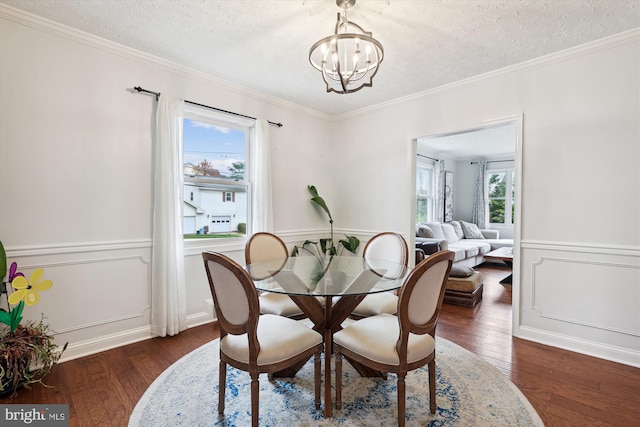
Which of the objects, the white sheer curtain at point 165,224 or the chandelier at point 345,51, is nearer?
the chandelier at point 345,51

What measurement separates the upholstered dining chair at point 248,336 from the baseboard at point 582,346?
7.23 feet

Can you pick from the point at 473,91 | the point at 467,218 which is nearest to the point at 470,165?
the point at 467,218

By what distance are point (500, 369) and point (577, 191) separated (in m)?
1.63

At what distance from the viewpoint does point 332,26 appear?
91.4 inches

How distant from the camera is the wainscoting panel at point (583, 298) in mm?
2457

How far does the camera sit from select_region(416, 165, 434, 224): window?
7.08 meters

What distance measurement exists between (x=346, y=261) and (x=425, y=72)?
2013 millimetres

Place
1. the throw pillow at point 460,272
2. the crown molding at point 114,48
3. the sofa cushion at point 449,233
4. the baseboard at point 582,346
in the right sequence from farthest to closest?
the sofa cushion at point 449,233 < the throw pillow at point 460,272 < the baseboard at point 582,346 < the crown molding at point 114,48

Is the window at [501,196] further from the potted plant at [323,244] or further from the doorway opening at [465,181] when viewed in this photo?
the potted plant at [323,244]

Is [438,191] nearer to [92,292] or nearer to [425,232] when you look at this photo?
[425,232]

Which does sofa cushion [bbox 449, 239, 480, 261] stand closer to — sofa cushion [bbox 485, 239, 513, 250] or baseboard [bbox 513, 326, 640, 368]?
sofa cushion [bbox 485, 239, 513, 250]

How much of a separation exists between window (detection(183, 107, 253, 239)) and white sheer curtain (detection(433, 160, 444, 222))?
5128 millimetres

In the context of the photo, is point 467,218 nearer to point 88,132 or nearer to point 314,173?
point 314,173

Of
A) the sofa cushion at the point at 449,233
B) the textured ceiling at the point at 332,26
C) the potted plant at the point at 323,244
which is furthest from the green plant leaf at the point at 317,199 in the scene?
the sofa cushion at the point at 449,233
